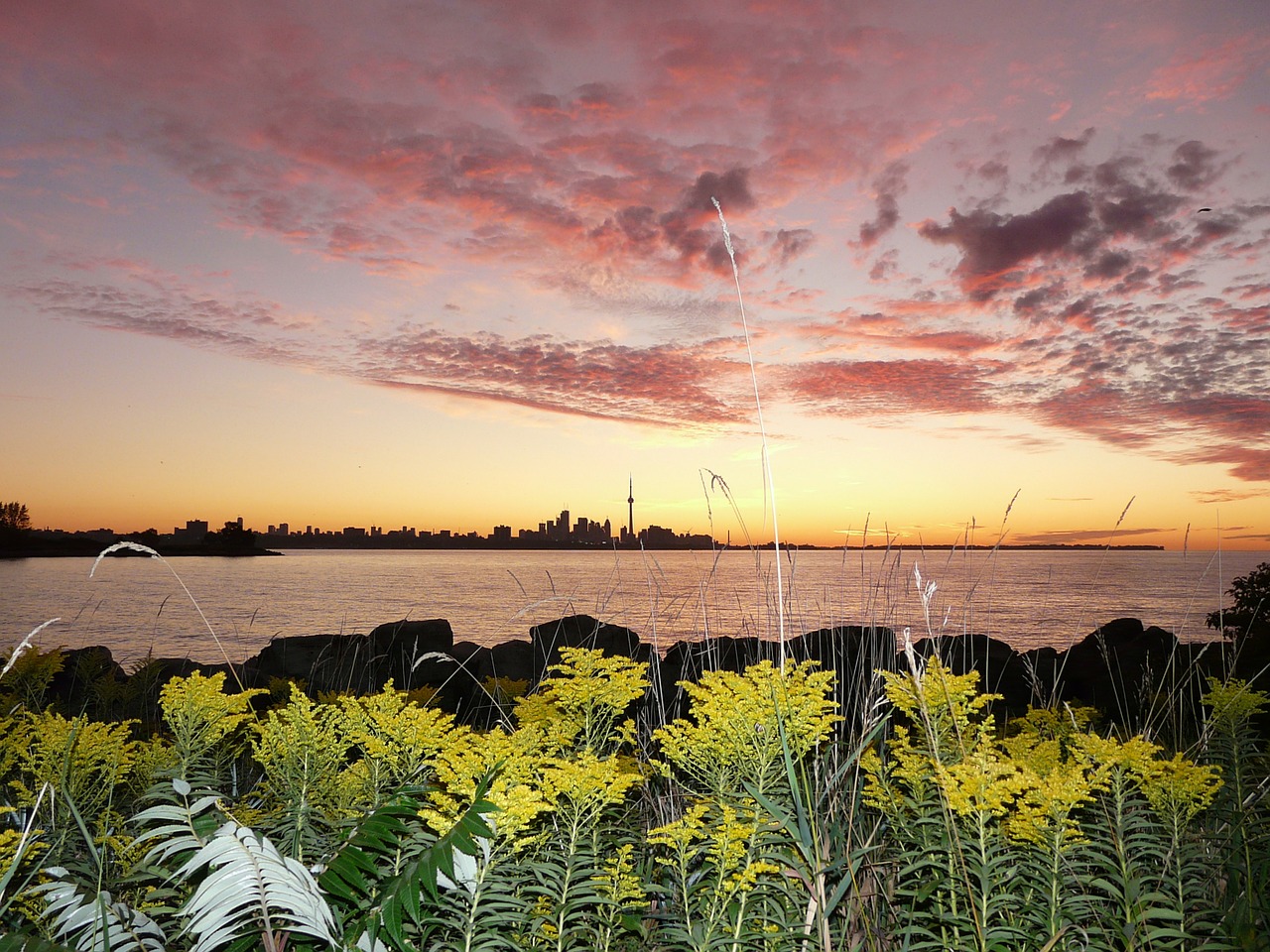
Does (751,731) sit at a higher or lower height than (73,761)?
higher

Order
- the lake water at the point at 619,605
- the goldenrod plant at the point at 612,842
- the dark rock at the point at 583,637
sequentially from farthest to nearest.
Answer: the dark rock at the point at 583,637
the lake water at the point at 619,605
the goldenrod plant at the point at 612,842

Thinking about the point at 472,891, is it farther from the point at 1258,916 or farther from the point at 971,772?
the point at 1258,916

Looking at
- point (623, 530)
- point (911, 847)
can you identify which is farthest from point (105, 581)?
point (911, 847)

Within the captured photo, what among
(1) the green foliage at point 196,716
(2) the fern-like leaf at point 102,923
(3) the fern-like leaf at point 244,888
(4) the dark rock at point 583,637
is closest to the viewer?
(3) the fern-like leaf at point 244,888

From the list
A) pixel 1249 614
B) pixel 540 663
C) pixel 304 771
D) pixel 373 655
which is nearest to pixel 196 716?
pixel 304 771

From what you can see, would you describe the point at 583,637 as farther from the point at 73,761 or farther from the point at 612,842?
the point at 612,842

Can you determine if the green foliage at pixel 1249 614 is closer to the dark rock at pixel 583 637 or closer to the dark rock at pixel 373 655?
the dark rock at pixel 583 637

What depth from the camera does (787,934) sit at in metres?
1.73

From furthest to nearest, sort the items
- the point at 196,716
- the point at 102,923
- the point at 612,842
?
the point at 196,716, the point at 612,842, the point at 102,923

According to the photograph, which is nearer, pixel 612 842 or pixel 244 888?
pixel 244 888

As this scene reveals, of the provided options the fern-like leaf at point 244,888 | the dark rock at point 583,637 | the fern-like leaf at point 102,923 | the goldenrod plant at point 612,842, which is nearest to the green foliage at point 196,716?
the goldenrod plant at point 612,842

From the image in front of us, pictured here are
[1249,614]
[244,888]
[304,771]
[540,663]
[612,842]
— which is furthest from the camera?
[540,663]

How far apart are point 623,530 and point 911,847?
7.33 ft

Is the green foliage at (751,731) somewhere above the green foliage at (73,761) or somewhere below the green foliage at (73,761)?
above
